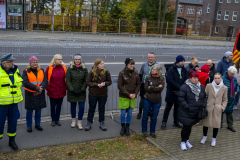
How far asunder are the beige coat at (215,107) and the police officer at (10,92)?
13.0 feet

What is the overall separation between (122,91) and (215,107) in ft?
6.73

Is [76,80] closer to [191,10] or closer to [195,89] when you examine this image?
[195,89]

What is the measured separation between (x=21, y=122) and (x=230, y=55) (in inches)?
265

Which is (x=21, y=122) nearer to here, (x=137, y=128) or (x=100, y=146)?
(x=100, y=146)

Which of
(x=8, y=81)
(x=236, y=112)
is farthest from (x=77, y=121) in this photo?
(x=236, y=112)

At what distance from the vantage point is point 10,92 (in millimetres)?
4715

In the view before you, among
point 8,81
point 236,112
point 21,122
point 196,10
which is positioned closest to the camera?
point 8,81

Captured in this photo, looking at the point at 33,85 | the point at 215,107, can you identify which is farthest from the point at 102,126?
the point at 215,107

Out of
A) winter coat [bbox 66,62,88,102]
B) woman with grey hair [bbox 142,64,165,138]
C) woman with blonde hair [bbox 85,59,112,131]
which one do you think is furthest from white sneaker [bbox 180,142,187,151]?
winter coat [bbox 66,62,88,102]

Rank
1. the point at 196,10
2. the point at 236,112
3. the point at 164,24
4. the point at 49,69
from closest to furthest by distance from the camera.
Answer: the point at 49,69
the point at 236,112
the point at 164,24
the point at 196,10

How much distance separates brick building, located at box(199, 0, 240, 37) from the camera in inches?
1842

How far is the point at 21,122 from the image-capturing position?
20.3 ft

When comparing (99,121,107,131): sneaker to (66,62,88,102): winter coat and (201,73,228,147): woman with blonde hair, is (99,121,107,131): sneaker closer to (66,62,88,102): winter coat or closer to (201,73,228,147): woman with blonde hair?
(66,62,88,102): winter coat

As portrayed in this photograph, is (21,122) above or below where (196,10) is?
below
